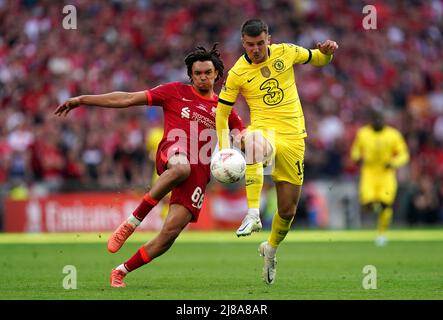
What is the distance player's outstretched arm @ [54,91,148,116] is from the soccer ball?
994mm

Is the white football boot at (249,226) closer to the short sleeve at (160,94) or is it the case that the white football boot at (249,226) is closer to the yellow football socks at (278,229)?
the yellow football socks at (278,229)

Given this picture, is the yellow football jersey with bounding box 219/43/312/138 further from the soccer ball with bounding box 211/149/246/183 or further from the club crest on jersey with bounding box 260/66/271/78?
the soccer ball with bounding box 211/149/246/183

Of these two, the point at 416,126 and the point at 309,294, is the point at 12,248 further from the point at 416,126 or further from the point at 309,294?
the point at 416,126

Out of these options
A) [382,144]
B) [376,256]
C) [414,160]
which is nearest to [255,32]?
[376,256]

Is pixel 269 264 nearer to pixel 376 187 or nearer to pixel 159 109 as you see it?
pixel 376 187

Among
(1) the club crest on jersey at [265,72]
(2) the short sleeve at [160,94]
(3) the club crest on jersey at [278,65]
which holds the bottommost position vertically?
(2) the short sleeve at [160,94]

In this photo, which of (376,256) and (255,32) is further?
(376,256)

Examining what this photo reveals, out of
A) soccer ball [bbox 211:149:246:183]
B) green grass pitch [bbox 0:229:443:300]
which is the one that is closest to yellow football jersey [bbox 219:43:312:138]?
soccer ball [bbox 211:149:246:183]

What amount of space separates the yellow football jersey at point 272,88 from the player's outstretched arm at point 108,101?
3.20ft

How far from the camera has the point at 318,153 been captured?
80.3 ft

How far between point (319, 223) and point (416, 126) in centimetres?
390

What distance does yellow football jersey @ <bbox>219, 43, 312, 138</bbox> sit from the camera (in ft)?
35.1

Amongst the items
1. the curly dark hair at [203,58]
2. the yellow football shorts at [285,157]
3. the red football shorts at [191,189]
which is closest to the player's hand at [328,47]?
the yellow football shorts at [285,157]

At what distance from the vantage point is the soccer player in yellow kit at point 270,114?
10.5m
